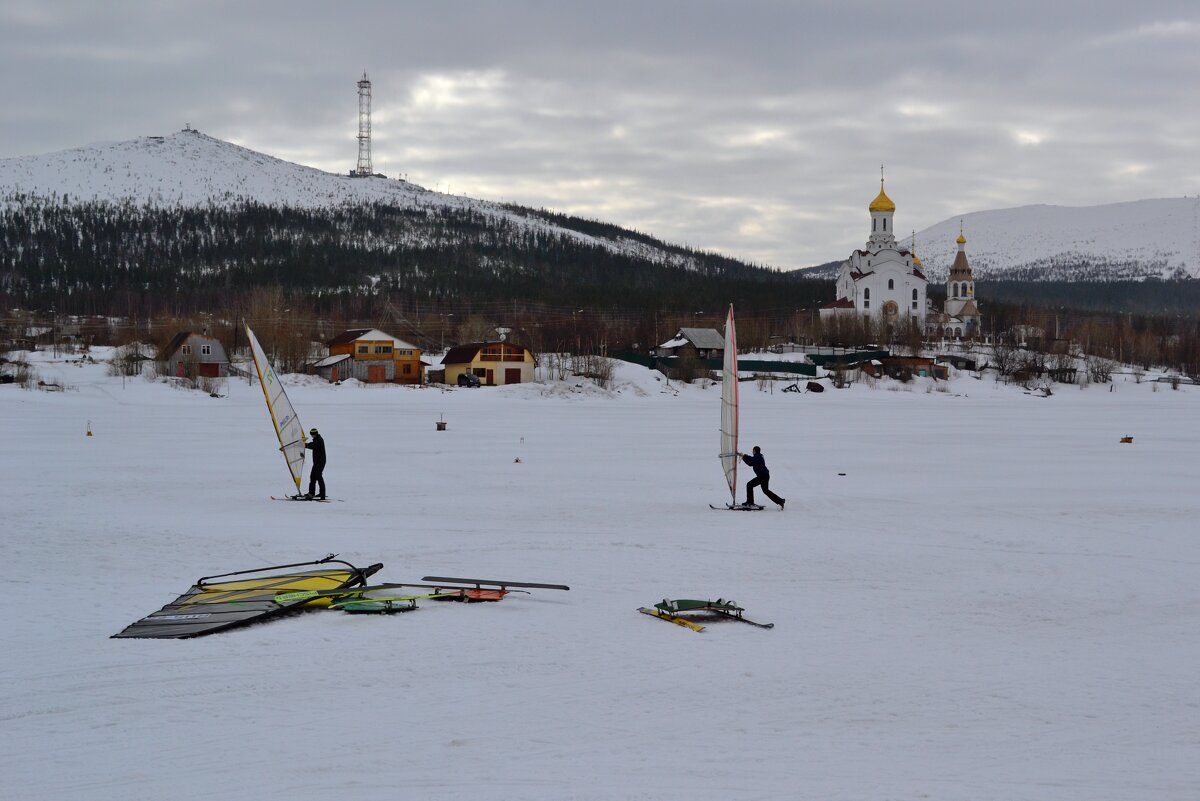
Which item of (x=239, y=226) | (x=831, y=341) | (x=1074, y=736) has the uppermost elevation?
(x=239, y=226)

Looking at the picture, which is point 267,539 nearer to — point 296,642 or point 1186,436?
point 296,642

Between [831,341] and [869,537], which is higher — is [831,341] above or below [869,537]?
above

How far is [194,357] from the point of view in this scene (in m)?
57.8

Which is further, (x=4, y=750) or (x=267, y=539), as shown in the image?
(x=267, y=539)

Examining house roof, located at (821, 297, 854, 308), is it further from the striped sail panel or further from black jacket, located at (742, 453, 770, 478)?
the striped sail panel

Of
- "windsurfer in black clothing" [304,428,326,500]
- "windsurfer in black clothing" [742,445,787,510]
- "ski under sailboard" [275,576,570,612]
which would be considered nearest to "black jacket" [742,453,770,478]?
"windsurfer in black clothing" [742,445,787,510]

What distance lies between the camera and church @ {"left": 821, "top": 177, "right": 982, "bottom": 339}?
3644 inches

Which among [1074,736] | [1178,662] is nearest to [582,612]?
[1074,736]

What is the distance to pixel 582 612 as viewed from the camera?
33.5 feet

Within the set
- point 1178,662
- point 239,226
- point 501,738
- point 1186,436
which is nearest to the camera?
point 501,738

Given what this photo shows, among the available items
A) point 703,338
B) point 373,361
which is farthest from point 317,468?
point 703,338

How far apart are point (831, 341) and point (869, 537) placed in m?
70.1

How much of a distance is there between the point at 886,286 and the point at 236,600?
3503 inches

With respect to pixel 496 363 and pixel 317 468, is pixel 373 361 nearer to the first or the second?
pixel 496 363
